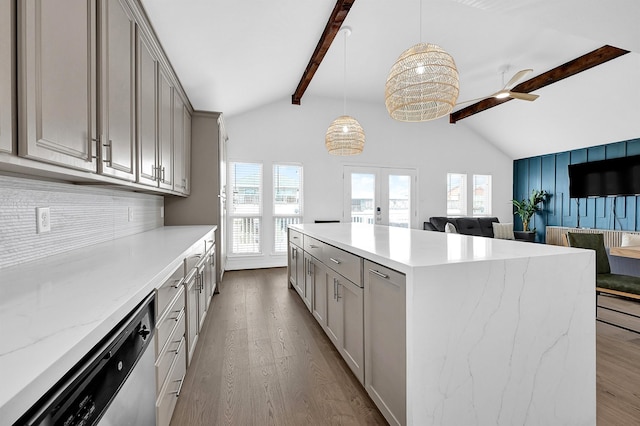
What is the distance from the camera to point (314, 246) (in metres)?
2.55

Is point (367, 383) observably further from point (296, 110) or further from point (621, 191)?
point (621, 191)

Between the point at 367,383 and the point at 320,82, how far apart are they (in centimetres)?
473

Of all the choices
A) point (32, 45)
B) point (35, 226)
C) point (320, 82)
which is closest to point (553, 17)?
point (32, 45)

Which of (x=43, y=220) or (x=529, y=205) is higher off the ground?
(x=529, y=205)

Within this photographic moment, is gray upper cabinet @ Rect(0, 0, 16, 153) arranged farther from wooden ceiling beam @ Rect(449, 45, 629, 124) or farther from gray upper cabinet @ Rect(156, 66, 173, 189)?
wooden ceiling beam @ Rect(449, 45, 629, 124)

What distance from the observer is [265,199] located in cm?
531

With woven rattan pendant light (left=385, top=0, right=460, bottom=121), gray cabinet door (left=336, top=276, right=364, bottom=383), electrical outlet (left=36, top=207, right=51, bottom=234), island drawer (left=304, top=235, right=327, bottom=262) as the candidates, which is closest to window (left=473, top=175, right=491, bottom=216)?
woven rattan pendant light (left=385, top=0, right=460, bottom=121)

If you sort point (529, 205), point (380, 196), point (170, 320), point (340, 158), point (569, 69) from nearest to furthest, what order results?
point (170, 320)
point (569, 69)
point (340, 158)
point (380, 196)
point (529, 205)

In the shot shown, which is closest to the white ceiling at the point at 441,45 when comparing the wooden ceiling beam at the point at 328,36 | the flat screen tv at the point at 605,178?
the wooden ceiling beam at the point at 328,36

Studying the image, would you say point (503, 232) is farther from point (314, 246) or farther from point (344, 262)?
point (344, 262)

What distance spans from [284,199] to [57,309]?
4.73m

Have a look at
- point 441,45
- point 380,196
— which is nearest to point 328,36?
point 441,45

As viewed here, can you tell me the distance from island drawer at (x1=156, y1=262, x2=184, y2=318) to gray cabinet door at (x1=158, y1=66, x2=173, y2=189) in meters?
1.03

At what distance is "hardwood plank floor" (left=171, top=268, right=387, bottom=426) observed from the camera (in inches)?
61.7
